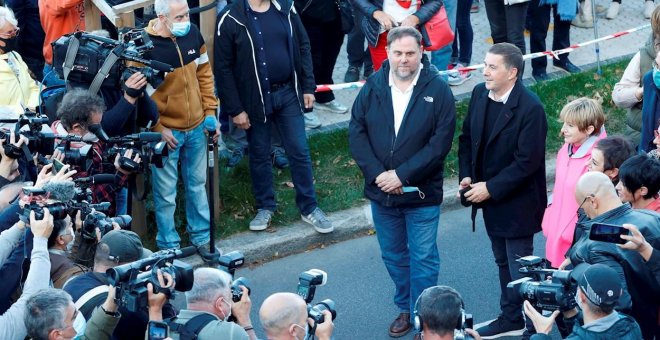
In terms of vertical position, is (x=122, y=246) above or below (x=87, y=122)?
below

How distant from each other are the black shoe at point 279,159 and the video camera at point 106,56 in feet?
7.66

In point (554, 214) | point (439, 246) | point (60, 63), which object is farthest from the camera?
point (439, 246)

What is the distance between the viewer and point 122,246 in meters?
6.02

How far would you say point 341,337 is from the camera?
779 cm

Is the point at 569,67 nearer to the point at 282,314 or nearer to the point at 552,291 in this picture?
the point at 552,291

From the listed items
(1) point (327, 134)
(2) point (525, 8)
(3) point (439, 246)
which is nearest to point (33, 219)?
(3) point (439, 246)

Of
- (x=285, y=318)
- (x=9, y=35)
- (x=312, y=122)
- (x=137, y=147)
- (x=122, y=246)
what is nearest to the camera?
(x=285, y=318)

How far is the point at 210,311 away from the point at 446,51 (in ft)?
20.4

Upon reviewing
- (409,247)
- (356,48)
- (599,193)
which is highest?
(599,193)

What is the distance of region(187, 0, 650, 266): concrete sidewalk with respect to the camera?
355 inches

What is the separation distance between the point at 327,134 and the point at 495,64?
135 inches

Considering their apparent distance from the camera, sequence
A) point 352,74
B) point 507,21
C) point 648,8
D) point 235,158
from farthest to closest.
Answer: point 648,8 → point 352,74 → point 507,21 → point 235,158

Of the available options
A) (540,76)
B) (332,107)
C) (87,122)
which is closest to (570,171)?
(87,122)

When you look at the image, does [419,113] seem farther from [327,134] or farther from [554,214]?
[327,134]
